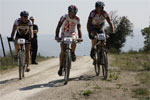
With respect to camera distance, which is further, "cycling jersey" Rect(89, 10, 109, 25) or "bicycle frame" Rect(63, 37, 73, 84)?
"cycling jersey" Rect(89, 10, 109, 25)

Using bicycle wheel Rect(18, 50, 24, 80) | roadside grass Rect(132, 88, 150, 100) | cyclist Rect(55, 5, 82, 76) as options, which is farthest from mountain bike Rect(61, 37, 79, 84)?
bicycle wheel Rect(18, 50, 24, 80)

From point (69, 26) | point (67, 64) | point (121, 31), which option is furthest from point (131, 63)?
point (121, 31)

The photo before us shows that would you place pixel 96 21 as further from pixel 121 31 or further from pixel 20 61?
pixel 121 31

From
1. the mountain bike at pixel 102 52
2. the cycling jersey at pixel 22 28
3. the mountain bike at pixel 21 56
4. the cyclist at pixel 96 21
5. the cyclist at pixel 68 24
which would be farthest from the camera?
the cycling jersey at pixel 22 28

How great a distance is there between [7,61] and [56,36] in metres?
7.30

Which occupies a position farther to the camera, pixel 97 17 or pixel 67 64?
pixel 97 17

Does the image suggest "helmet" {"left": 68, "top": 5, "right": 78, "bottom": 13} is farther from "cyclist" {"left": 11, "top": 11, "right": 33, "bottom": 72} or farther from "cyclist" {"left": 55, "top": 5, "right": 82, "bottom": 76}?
"cyclist" {"left": 11, "top": 11, "right": 33, "bottom": 72}

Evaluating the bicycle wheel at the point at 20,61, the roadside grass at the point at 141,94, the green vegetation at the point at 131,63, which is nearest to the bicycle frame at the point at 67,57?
the roadside grass at the point at 141,94

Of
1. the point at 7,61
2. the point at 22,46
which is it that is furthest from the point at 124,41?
the point at 22,46

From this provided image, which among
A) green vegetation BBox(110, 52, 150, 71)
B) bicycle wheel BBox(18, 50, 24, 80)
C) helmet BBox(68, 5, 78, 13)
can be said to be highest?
helmet BBox(68, 5, 78, 13)

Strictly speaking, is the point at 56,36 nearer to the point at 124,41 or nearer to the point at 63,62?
the point at 63,62

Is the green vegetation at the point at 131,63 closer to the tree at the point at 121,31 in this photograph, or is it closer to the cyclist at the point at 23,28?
the cyclist at the point at 23,28

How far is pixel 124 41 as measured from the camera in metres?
61.7

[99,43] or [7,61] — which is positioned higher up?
[99,43]
